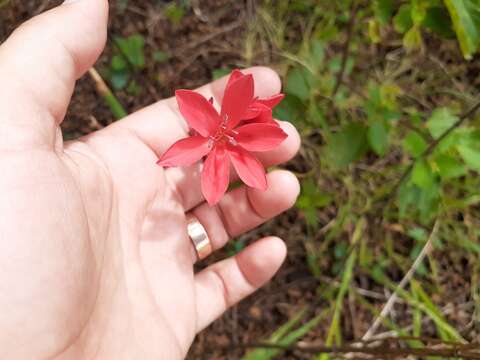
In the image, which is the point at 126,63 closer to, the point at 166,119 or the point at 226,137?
the point at 166,119

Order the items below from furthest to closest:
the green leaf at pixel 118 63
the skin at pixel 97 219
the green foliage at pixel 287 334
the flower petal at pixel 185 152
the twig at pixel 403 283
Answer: the green leaf at pixel 118 63 < the twig at pixel 403 283 < the green foliage at pixel 287 334 < the flower petal at pixel 185 152 < the skin at pixel 97 219

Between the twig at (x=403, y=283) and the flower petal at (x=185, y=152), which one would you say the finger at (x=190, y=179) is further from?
the twig at (x=403, y=283)

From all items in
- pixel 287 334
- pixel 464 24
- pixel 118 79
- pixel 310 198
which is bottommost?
pixel 287 334

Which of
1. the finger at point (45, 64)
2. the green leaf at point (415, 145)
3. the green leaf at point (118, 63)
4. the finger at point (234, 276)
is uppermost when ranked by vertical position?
the finger at point (45, 64)

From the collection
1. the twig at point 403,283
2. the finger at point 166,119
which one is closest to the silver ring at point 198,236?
the finger at point 166,119

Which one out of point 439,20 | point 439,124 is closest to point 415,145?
point 439,124

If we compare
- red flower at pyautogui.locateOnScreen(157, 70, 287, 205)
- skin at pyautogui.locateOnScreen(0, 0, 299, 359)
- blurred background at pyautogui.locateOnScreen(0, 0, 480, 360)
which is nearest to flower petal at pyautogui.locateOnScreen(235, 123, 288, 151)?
red flower at pyautogui.locateOnScreen(157, 70, 287, 205)

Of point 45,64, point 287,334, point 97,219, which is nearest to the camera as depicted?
point 45,64
